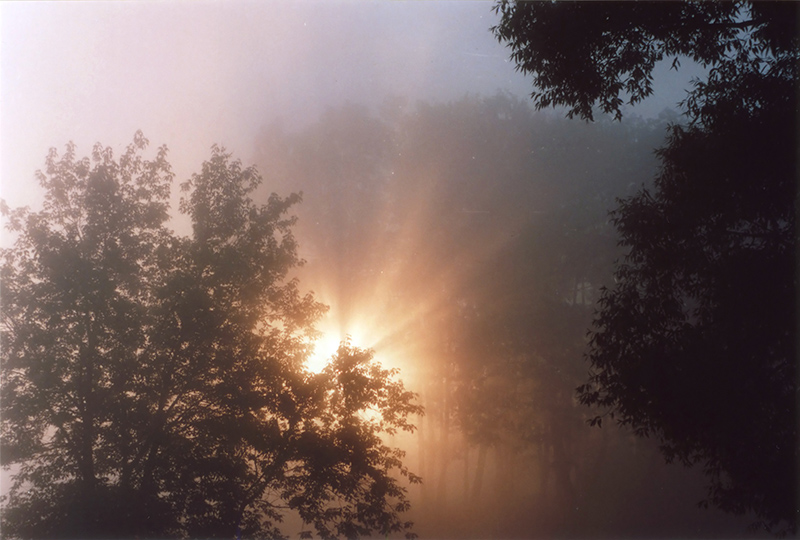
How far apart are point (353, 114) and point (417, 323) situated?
8298mm

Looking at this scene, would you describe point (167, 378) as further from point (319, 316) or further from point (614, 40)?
point (614, 40)

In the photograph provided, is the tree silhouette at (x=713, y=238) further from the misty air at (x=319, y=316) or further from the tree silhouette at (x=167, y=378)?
the tree silhouette at (x=167, y=378)

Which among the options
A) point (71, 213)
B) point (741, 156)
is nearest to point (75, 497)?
point (71, 213)

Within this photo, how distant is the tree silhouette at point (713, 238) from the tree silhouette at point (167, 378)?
17.1 ft

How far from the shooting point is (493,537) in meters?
20.7

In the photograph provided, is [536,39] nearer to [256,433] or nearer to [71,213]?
[256,433]

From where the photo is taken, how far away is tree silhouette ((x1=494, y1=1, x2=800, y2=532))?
7.24 meters

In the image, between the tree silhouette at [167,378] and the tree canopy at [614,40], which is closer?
the tree canopy at [614,40]

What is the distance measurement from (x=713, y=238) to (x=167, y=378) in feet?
32.3

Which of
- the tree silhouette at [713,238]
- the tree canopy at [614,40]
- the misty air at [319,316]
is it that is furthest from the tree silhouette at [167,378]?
the tree canopy at [614,40]

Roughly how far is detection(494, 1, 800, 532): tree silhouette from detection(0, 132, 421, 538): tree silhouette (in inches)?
205

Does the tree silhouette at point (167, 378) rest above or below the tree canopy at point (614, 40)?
below

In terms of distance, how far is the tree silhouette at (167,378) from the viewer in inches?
384

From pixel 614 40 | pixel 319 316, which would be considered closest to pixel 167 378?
pixel 319 316
